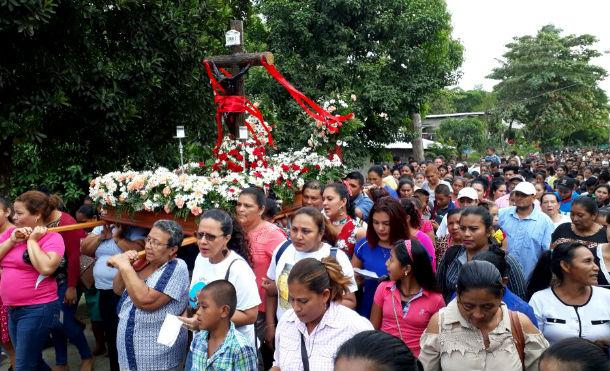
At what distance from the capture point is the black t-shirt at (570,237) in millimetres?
4668

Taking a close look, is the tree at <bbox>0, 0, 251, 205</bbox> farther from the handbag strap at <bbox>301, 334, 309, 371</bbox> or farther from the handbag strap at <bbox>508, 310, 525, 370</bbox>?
the handbag strap at <bbox>508, 310, 525, 370</bbox>

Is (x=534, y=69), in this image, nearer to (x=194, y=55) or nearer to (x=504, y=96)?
(x=504, y=96)

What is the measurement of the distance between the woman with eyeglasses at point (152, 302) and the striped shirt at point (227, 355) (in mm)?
582

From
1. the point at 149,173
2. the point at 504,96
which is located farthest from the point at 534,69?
the point at 149,173

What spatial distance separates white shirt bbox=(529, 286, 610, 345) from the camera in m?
3.10

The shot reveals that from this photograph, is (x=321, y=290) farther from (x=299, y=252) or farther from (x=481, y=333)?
(x=299, y=252)

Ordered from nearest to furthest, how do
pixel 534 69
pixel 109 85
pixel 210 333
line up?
pixel 210 333
pixel 109 85
pixel 534 69

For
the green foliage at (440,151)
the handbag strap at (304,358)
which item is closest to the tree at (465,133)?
the green foliage at (440,151)

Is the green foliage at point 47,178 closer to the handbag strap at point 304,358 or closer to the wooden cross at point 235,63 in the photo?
the wooden cross at point 235,63

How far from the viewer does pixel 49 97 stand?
566 centimetres

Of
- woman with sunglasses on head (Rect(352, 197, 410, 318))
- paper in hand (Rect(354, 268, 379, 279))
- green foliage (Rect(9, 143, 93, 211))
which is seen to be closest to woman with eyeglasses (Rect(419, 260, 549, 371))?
paper in hand (Rect(354, 268, 379, 279))

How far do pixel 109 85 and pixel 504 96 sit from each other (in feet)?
113

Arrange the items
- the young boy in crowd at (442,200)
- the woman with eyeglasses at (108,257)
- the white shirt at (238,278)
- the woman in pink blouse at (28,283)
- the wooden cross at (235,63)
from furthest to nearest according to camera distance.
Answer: the young boy in crowd at (442,200) → the wooden cross at (235,63) → the woman with eyeglasses at (108,257) → the woman in pink blouse at (28,283) → the white shirt at (238,278)

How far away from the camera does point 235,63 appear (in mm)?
6516
